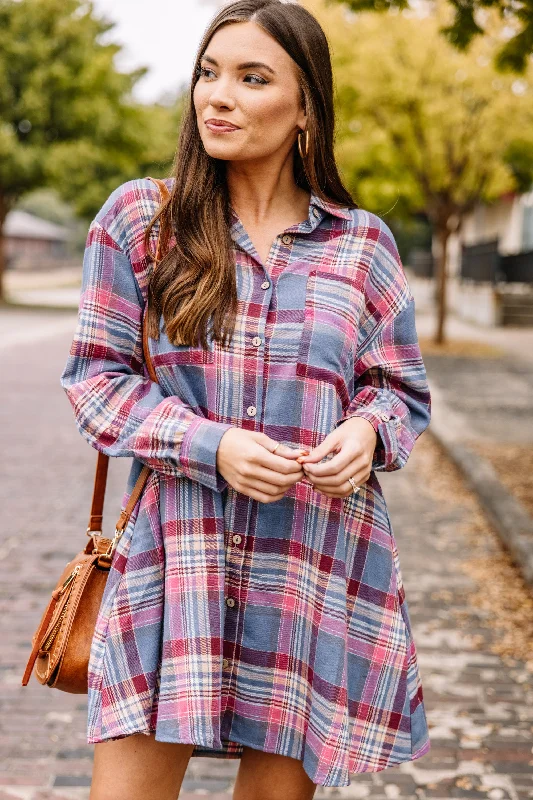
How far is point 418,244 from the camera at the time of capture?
51.1 metres

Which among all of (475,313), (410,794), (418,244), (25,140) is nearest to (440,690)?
(410,794)

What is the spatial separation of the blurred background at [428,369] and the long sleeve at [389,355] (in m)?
0.26

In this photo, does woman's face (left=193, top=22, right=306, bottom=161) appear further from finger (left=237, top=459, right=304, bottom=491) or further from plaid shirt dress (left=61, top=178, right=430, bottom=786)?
finger (left=237, top=459, right=304, bottom=491)

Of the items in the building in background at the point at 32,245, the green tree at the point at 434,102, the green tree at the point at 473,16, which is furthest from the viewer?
the building in background at the point at 32,245

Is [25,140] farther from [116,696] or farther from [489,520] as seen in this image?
[116,696]

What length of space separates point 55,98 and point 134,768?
29.4 metres

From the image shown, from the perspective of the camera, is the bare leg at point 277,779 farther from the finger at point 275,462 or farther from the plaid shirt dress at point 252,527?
the finger at point 275,462

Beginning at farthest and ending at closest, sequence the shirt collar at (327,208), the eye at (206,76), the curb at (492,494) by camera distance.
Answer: the curb at (492,494)
the shirt collar at (327,208)
the eye at (206,76)

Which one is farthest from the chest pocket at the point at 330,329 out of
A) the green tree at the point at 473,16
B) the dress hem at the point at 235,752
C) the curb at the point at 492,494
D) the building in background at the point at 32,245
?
the building in background at the point at 32,245

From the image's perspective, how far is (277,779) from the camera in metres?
1.92

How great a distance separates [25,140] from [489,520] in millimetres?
26205

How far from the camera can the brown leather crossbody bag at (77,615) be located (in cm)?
186

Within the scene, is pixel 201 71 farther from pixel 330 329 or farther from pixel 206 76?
pixel 330 329

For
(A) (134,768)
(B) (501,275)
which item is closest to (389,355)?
(A) (134,768)
